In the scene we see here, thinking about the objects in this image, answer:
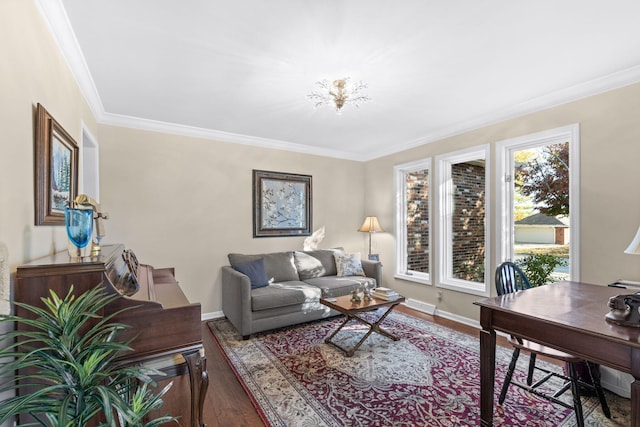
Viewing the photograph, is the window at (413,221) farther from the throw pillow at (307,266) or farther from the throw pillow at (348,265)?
the throw pillow at (307,266)

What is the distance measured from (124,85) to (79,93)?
349 millimetres

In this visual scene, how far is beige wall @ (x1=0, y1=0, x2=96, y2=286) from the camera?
4.09 feet

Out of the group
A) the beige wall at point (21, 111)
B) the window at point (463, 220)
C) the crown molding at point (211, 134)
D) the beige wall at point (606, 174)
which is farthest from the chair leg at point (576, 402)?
the crown molding at point (211, 134)

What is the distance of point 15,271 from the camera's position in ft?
4.27

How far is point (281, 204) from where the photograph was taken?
14.9ft

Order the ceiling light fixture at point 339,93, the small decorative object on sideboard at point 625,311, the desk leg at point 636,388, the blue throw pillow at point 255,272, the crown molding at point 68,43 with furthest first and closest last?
the blue throw pillow at point 255,272
the ceiling light fixture at point 339,93
the crown molding at point 68,43
the small decorative object on sideboard at point 625,311
the desk leg at point 636,388

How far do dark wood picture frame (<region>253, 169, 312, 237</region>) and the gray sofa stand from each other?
1.30 ft

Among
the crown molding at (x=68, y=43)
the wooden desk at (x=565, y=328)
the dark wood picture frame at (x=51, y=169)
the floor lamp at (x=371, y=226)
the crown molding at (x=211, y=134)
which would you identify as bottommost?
the wooden desk at (x=565, y=328)

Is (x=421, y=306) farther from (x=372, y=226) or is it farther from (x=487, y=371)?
(x=487, y=371)

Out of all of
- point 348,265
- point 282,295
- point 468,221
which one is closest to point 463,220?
point 468,221

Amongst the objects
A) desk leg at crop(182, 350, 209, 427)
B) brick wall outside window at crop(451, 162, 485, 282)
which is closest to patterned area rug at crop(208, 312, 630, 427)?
desk leg at crop(182, 350, 209, 427)

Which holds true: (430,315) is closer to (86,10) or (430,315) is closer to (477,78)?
(477,78)

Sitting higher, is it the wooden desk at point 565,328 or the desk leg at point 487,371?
the wooden desk at point 565,328

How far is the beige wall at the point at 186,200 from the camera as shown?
346cm
